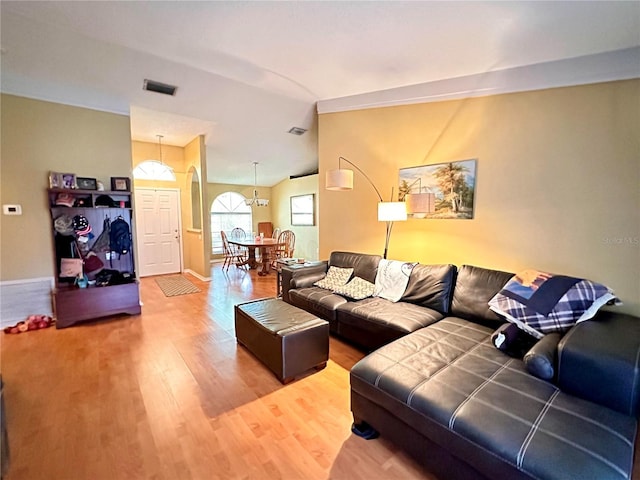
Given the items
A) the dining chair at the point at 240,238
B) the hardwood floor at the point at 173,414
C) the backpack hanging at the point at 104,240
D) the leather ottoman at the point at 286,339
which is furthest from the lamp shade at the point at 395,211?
the dining chair at the point at 240,238

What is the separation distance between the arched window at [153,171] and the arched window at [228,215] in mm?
2343

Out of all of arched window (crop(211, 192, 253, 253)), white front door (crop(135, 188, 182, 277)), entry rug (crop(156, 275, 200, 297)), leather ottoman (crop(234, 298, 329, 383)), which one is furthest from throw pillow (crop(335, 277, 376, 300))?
arched window (crop(211, 192, 253, 253))

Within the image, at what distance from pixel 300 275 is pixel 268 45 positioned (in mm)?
2466

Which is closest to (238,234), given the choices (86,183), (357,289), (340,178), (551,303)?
(86,183)

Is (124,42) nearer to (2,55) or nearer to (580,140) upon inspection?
(2,55)

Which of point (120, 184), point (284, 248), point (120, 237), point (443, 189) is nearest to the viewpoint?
point (443, 189)

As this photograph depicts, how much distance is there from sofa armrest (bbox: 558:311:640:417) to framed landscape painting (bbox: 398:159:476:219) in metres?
1.53

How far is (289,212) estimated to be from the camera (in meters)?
8.12

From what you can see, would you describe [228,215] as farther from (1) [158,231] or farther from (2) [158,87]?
(2) [158,87]

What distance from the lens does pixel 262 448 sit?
1608 millimetres

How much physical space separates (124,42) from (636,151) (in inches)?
181

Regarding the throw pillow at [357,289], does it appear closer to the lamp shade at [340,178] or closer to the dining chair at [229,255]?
the lamp shade at [340,178]

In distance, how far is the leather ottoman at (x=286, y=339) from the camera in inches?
86.5

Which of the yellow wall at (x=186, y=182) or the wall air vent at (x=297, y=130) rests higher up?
the wall air vent at (x=297, y=130)
